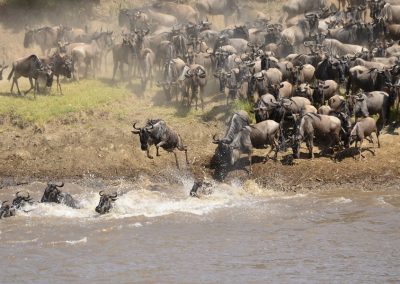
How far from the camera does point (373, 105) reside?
2481 cm

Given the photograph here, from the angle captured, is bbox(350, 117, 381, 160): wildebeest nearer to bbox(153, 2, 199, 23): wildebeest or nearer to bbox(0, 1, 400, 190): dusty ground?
bbox(0, 1, 400, 190): dusty ground

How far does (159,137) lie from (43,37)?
15.0 meters

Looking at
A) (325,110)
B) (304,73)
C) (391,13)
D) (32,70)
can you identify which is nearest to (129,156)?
(325,110)

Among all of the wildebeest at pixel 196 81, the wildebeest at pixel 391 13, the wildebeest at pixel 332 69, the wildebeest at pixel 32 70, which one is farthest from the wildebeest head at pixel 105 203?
the wildebeest at pixel 391 13

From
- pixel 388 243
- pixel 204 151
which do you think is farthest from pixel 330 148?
pixel 388 243

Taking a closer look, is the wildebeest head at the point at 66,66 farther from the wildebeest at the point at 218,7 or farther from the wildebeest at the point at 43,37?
the wildebeest at the point at 218,7

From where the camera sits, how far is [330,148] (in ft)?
78.3

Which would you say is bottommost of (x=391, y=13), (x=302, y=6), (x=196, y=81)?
(x=196, y=81)

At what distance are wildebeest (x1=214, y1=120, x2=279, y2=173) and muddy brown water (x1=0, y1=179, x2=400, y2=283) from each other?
1.14m

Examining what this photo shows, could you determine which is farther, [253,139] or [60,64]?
[60,64]

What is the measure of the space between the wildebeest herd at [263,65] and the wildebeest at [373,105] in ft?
0.11

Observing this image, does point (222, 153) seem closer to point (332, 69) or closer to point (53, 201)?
point (53, 201)

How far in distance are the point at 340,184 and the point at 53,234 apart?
8.54 metres

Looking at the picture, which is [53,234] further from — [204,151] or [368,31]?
[368,31]
